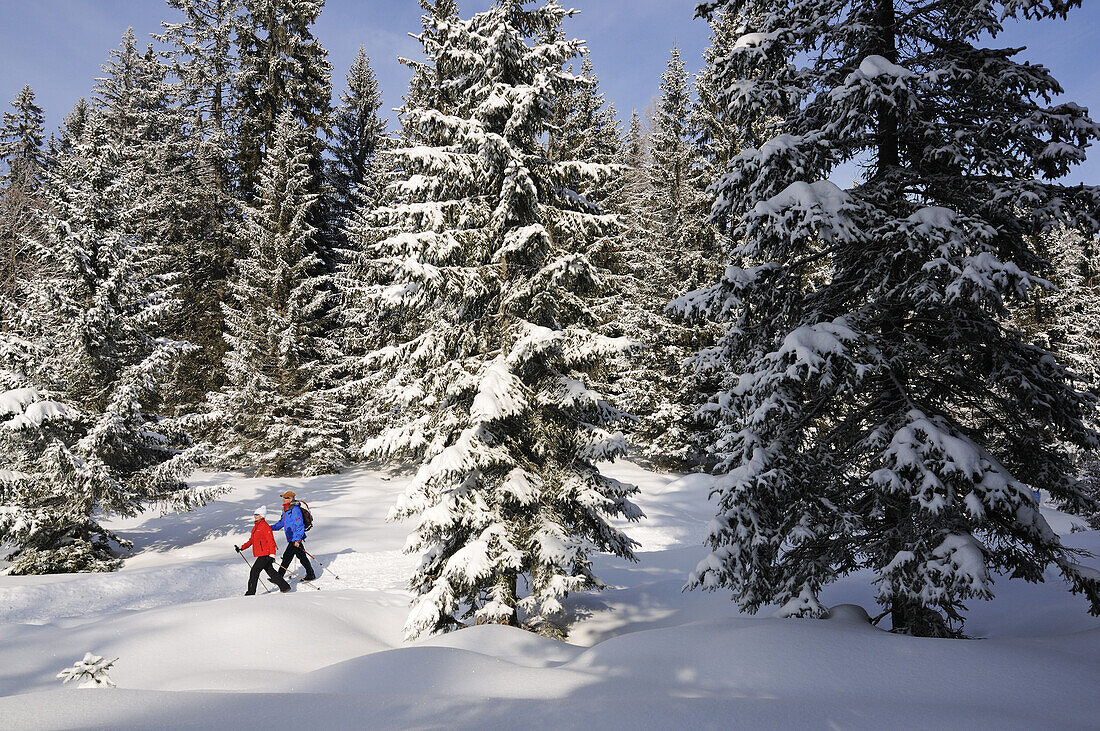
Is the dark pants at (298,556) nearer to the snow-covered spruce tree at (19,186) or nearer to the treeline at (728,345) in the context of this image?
the treeline at (728,345)

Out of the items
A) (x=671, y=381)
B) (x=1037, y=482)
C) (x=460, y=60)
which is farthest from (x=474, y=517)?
(x=671, y=381)

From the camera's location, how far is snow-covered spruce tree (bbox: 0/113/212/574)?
12227mm

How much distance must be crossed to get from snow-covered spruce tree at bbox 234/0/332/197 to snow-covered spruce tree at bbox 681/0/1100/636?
23692 millimetres

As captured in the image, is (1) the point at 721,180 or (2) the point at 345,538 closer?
(1) the point at 721,180

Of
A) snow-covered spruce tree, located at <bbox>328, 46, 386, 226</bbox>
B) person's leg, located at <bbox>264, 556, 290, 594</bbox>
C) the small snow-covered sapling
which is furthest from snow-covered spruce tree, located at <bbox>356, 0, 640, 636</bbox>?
snow-covered spruce tree, located at <bbox>328, 46, 386, 226</bbox>

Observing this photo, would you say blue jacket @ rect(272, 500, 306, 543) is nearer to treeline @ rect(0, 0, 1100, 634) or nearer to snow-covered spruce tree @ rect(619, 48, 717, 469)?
treeline @ rect(0, 0, 1100, 634)

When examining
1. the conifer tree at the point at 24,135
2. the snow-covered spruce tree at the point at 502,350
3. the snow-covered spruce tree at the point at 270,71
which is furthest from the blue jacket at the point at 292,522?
the conifer tree at the point at 24,135

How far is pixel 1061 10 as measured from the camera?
19.6 feet

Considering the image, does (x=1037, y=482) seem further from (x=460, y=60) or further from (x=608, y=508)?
(x=460, y=60)

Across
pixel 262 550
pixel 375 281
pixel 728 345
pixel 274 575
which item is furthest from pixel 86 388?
pixel 728 345

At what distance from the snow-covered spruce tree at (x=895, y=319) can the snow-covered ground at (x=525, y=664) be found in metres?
0.81

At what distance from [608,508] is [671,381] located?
14307 mm

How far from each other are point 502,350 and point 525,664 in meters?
4.65

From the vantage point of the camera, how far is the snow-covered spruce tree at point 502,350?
8.72 meters
